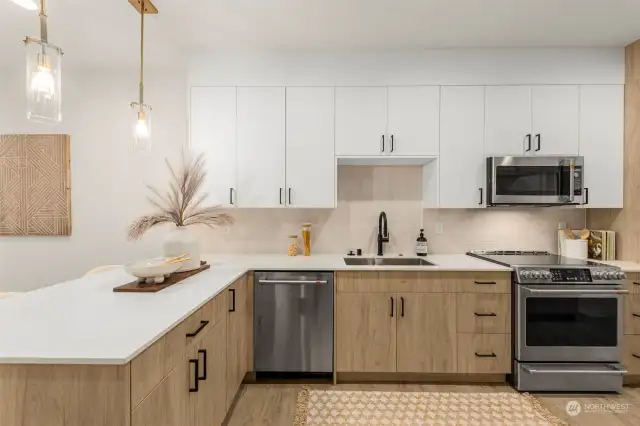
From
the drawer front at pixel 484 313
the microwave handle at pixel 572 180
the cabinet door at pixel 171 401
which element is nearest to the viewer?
the cabinet door at pixel 171 401

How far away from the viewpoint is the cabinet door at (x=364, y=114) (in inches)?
122

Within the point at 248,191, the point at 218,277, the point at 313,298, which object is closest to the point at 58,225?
the point at 248,191

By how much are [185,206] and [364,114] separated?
5.18 feet

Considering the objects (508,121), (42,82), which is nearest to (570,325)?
(508,121)

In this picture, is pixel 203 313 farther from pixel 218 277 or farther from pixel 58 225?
pixel 58 225

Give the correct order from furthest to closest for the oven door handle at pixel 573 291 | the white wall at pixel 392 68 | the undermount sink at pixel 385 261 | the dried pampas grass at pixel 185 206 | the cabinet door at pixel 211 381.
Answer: the undermount sink at pixel 385 261 → the white wall at pixel 392 68 → the oven door handle at pixel 573 291 → the dried pampas grass at pixel 185 206 → the cabinet door at pixel 211 381

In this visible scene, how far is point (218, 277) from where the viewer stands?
2277mm

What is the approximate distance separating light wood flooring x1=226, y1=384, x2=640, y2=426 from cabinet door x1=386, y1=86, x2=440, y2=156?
1820 millimetres

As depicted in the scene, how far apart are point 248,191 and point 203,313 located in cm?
153

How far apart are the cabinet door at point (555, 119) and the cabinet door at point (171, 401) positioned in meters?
2.99

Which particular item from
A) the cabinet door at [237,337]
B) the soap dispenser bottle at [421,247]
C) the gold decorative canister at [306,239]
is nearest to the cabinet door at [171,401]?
the cabinet door at [237,337]

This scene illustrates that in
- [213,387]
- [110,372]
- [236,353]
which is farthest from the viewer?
[236,353]

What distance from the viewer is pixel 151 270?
190cm

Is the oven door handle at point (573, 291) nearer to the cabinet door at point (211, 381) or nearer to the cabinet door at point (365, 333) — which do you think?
the cabinet door at point (365, 333)
